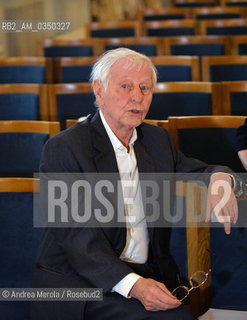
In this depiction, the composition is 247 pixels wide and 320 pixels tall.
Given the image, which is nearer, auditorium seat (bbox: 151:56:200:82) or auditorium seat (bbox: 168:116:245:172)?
auditorium seat (bbox: 168:116:245:172)

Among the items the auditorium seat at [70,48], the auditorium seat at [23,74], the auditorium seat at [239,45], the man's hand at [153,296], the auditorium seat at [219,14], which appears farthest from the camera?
the auditorium seat at [219,14]

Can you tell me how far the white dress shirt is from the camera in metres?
1.79

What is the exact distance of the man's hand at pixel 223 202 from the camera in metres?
1.63

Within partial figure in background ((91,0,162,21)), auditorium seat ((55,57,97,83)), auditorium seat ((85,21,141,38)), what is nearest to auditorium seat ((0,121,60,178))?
auditorium seat ((55,57,97,83))

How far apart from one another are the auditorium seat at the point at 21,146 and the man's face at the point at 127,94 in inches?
30.2

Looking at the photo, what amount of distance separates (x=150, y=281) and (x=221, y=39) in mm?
4034

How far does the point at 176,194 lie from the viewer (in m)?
1.80

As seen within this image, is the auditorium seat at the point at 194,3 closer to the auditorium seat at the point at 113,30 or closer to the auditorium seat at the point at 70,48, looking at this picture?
the auditorium seat at the point at 113,30

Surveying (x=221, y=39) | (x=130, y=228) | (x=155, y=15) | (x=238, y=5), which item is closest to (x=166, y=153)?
(x=130, y=228)

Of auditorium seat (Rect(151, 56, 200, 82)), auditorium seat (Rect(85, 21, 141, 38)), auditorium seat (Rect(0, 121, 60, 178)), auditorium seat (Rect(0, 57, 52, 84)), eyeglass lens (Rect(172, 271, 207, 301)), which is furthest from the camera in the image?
auditorium seat (Rect(85, 21, 141, 38))

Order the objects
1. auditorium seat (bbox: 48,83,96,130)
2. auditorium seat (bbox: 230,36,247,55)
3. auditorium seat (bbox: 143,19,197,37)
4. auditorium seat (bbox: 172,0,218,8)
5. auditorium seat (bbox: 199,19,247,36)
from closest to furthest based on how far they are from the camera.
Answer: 1. auditorium seat (bbox: 48,83,96,130)
2. auditorium seat (bbox: 230,36,247,55)
3. auditorium seat (bbox: 199,19,247,36)
4. auditorium seat (bbox: 143,19,197,37)
5. auditorium seat (bbox: 172,0,218,8)

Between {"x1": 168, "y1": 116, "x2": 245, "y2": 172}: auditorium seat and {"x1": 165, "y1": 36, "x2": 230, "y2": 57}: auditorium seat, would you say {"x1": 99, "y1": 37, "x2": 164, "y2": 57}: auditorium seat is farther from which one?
{"x1": 168, "y1": 116, "x2": 245, "y2": 172}: auditorium seat

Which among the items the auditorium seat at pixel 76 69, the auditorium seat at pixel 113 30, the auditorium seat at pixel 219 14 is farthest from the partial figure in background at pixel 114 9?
the auditorium seat at pixel 76 69

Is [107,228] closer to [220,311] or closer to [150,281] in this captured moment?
[150,281]
